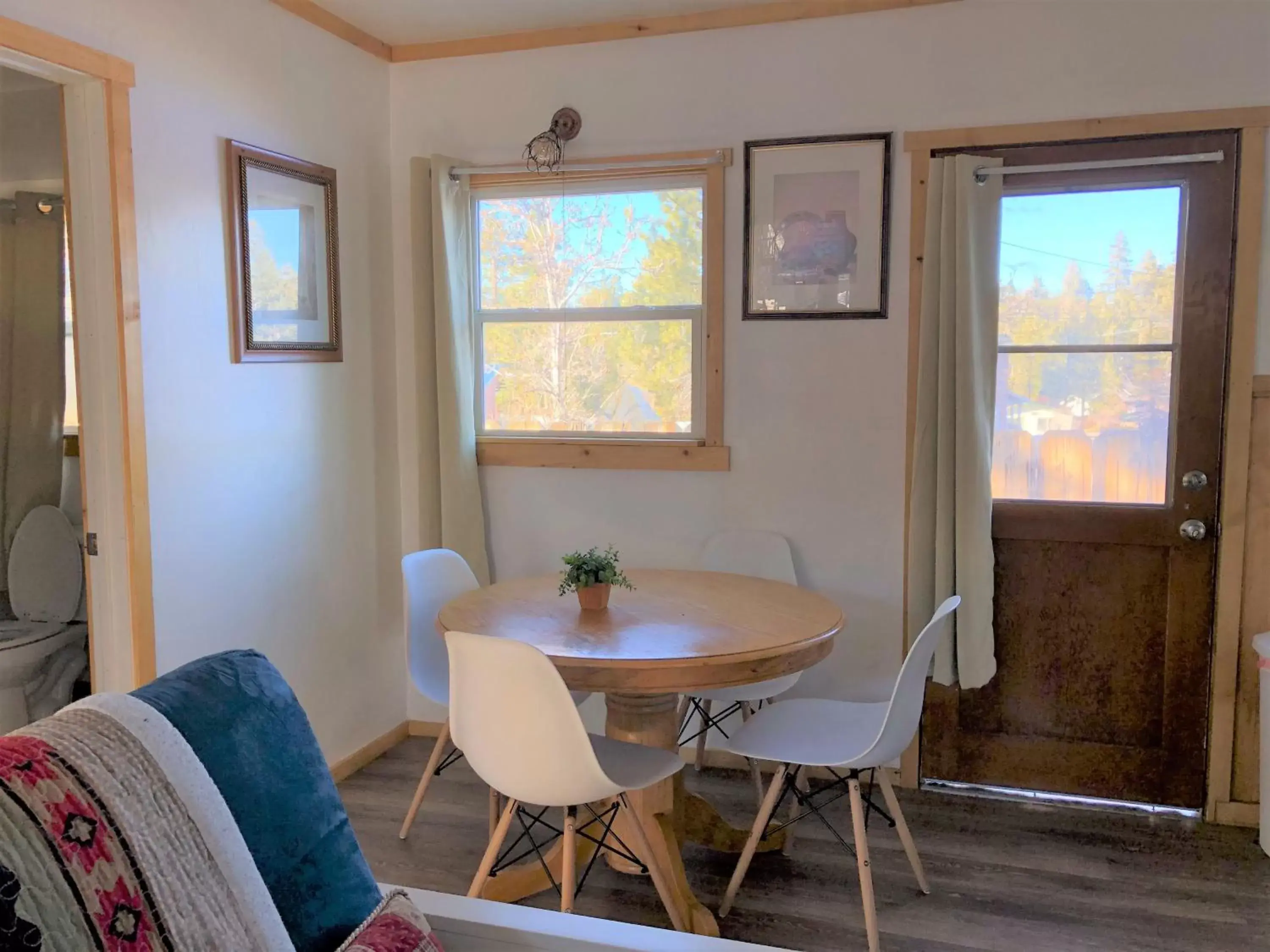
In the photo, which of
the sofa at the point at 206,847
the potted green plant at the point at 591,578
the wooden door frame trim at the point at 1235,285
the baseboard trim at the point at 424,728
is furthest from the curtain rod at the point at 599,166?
Result: the sofa at the point at 206,847

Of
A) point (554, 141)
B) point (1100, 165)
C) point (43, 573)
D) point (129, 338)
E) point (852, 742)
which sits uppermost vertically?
point (554, 141)

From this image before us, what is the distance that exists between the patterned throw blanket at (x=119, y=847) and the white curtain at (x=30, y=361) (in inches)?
101

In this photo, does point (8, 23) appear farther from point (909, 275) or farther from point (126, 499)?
point (909, 275)

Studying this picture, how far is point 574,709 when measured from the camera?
1968 mm

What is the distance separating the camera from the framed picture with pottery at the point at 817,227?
10.1ft

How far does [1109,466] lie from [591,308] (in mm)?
1767

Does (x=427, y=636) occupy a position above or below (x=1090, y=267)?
below

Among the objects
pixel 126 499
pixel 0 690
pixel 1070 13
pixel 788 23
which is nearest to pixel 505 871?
pixel 126 499

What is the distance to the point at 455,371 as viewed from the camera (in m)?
3.37

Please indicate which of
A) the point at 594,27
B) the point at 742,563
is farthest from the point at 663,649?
the point at 594,27

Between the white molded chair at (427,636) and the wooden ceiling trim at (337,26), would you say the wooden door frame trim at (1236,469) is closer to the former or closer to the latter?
the white molded chair at (427,636)

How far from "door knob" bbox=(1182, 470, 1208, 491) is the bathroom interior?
11.3 feet

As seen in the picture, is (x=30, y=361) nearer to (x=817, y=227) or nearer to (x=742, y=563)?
(x=742, y=563)

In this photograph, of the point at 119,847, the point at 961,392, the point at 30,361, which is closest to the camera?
the point at 119,847
